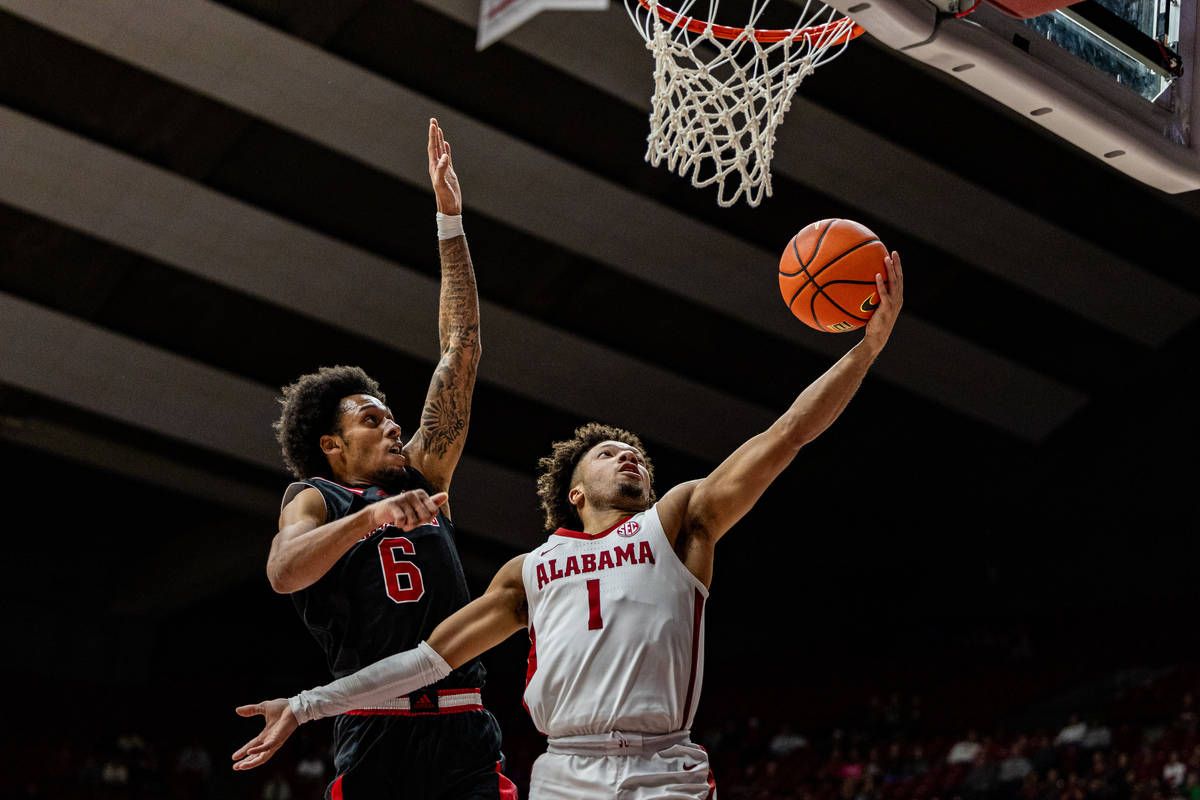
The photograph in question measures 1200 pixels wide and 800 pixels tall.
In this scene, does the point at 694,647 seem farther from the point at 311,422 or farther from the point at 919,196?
the point at 919,196

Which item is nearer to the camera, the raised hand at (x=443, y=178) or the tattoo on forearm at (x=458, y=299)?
the tattoo on forearm at (x=458, y=299)

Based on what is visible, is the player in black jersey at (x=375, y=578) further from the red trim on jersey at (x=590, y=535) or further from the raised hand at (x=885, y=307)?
the raised hand at (x=885, y=307)

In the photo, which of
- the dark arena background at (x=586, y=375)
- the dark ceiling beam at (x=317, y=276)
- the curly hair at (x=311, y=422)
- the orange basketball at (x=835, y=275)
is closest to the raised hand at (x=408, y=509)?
the curly hair at (x=311, y=422)

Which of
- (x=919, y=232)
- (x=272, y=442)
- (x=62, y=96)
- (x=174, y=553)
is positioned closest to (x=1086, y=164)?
(x=919, y=232)

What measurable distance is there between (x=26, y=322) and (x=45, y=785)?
4.90 meters

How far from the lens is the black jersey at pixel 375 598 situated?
409 centimetres

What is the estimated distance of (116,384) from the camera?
1467 centimetres

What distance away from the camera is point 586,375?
15773mm

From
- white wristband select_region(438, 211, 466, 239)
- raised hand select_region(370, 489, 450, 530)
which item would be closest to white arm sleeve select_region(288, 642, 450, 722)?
raised hand select_region(370, 489, 450, 530)

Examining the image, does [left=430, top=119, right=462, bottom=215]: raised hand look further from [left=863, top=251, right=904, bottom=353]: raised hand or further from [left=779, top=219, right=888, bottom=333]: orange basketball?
[left=863, top=251, right=904, bottom=353]: raised hand

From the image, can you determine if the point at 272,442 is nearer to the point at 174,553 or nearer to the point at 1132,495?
the point at 174,553

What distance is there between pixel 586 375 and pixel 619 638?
1203 centimetres

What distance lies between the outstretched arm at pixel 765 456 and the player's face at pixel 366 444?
3.12 ft

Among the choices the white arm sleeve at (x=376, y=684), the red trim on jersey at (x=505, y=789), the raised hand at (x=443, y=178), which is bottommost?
the red trim on jersey at (x=505, y=789)
